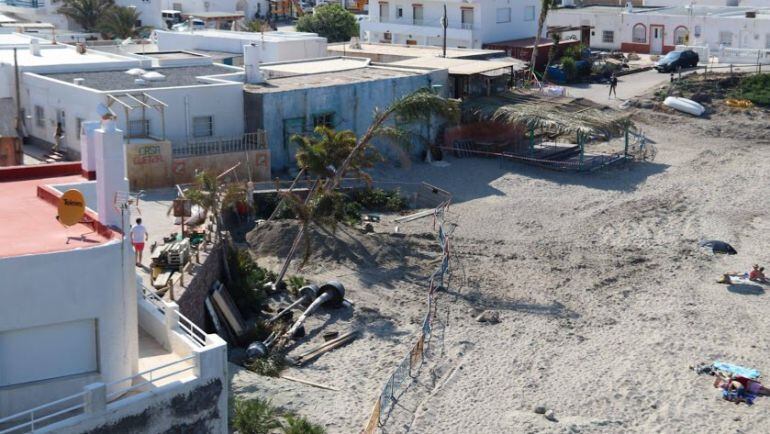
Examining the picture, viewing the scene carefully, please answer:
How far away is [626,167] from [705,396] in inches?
771

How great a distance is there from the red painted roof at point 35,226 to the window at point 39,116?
774 inches

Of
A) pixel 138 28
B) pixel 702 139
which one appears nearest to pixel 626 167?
pixel 702 139

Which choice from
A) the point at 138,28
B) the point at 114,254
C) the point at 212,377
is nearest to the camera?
the point at 114,254

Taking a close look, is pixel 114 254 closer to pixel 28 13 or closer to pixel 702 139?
pixel 702 139

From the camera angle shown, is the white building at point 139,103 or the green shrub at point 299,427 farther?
the white building at point 139,103

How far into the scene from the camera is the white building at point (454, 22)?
195 ft

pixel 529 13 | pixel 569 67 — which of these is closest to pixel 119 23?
pixel 529 13

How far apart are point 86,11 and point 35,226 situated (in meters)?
52.8

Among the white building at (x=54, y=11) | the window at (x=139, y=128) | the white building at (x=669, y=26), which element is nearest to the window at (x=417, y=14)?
the white building at (x=669, y=26)

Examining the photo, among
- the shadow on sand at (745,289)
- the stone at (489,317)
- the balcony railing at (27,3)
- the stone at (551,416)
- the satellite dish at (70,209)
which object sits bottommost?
the stone at (551,416)

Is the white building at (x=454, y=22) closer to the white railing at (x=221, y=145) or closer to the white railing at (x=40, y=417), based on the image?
the white railing at (x=221, y=145)

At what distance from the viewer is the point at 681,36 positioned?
63.6 metres

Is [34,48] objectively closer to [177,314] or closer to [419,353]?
[419,353]

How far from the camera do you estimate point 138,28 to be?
66.4 m
